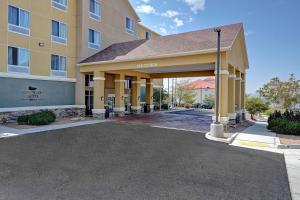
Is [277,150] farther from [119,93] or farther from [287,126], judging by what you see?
[119,93]

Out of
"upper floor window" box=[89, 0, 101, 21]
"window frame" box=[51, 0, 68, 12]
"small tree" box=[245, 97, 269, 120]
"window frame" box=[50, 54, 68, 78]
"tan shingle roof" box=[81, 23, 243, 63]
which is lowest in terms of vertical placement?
"small tree" box=[245, 97, 269, 120]

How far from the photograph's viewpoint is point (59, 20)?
71.4 feet

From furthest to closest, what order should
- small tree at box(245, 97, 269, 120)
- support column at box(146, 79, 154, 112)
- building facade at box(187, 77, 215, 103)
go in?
building facade at box(187, 77, 215, 103), support column at box(146, 79, 154, 112), small tree at box(245, 97, 269, 120)

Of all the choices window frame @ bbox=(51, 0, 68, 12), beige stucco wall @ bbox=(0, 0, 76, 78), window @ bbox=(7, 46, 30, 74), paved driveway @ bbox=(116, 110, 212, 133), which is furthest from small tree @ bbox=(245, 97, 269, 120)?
window @ bbox=(7, 46, 30, 74)

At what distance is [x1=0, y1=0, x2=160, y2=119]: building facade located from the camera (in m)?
18.0

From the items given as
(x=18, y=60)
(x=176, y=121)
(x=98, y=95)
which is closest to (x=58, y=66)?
(x=18, y=60)

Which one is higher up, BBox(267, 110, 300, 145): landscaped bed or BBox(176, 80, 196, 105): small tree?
BBox(176, 80, 196, 105): small tree

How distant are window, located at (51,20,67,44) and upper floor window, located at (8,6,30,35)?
8.33 ft

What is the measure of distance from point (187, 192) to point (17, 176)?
506 centimetres

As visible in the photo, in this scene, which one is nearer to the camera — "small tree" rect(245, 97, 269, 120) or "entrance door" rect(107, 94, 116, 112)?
"small tree" rect(245, 97, 269, 120)

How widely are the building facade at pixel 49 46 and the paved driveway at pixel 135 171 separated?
334 inches

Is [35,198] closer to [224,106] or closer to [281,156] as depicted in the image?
[281,156]

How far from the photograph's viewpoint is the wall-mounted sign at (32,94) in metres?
19.2

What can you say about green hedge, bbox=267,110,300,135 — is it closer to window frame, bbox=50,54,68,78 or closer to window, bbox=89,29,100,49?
window, bbox=89,29,100,49
